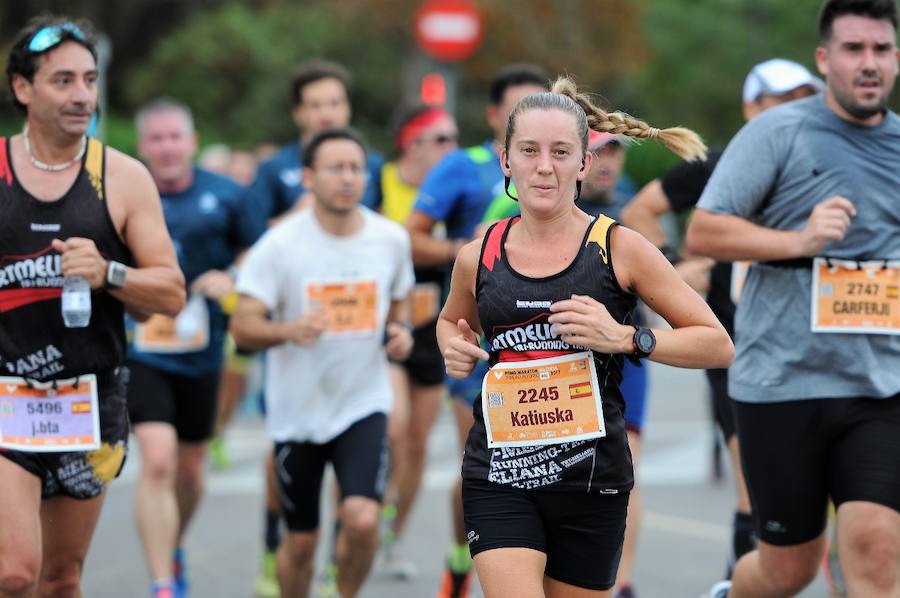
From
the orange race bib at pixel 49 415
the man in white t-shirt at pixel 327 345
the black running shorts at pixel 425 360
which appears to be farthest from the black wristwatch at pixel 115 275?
the black running shorts at pixel 425 360

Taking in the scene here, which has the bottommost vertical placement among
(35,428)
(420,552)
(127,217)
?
(420,552)

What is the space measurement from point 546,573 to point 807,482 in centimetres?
120

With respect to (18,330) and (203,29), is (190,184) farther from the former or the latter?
(203,29)

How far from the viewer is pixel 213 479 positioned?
37.6 ft

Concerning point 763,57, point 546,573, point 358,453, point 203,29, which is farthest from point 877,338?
point 203,29

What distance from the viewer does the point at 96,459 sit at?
18.1ft

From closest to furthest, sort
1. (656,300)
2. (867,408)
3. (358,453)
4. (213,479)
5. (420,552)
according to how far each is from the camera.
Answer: (656,300) → (867,408) → (358,453) → (420,552) → (213,479)

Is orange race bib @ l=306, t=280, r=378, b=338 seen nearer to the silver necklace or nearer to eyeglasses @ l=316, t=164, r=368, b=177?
eyeglasses @ l=316, t=164, r=368, b=177

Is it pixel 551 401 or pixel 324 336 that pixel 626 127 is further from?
pixel 324 336

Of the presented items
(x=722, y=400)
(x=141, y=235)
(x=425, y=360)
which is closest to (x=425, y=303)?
(x=425, y=360)

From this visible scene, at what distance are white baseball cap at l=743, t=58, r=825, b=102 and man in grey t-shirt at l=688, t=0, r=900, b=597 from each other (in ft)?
4.17

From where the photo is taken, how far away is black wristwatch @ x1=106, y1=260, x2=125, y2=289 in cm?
528

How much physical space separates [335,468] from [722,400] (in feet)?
5.72

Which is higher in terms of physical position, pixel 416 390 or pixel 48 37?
pixel 48 37
